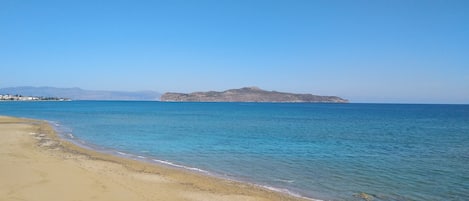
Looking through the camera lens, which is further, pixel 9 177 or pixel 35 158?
pixel 35 158

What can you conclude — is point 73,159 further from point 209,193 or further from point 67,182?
point 209,193

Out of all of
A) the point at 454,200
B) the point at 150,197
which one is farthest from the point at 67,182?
the point at 454,200

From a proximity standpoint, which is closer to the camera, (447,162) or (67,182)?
(67,182)

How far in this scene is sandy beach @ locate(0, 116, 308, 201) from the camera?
13055 millimetres

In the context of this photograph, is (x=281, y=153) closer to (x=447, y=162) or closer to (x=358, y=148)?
(x=358, y=148)

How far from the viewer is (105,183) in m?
14.9

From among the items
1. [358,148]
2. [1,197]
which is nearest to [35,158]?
[1,197]

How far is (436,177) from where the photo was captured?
60.1 ft

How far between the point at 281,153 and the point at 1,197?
56.0 feet

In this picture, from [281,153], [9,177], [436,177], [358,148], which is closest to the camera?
[9,177]

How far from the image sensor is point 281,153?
25844 mm

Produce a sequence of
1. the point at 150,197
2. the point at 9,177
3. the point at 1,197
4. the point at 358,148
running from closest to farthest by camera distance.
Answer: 1. the point at 1,197
2. the point at 150,197
3. the point at 9,177
4. the point at 358,148

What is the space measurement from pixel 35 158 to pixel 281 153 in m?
14.2

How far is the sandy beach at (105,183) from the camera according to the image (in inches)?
514
